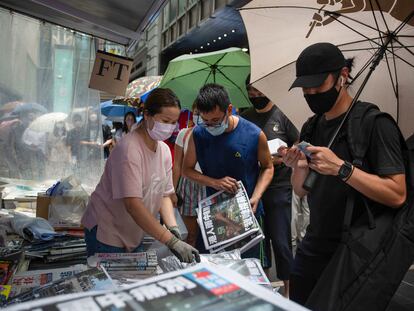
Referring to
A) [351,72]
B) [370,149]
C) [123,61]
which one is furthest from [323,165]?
[123,61]

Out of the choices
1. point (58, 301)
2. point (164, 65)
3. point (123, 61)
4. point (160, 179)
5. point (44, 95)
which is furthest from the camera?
point (164, 65)

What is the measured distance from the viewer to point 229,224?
7.34 ft

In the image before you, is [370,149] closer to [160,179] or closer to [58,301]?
[160,179]

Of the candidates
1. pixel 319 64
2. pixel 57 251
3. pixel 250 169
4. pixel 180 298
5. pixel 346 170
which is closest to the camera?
pixel 180 298

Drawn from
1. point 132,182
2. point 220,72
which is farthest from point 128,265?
point 220,72

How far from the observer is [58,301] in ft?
2.68

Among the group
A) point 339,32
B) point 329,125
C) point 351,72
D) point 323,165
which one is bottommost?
point 323,165

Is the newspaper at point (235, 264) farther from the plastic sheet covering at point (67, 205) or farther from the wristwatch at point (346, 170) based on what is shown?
the plastic sheet covering at point (67, 205)

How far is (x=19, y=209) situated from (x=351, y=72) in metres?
3.43

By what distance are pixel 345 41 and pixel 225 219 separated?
1187 millimetres

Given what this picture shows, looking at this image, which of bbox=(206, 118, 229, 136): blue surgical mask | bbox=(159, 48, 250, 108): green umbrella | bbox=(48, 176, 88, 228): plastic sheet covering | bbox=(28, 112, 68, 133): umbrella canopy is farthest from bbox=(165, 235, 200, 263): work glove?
bbox=(159, 48, 250, 108): green umbrella

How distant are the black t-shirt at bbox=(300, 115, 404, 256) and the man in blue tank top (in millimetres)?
716

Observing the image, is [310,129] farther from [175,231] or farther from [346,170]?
[175,231]

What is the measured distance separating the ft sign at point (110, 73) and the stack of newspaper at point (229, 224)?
1.62m
